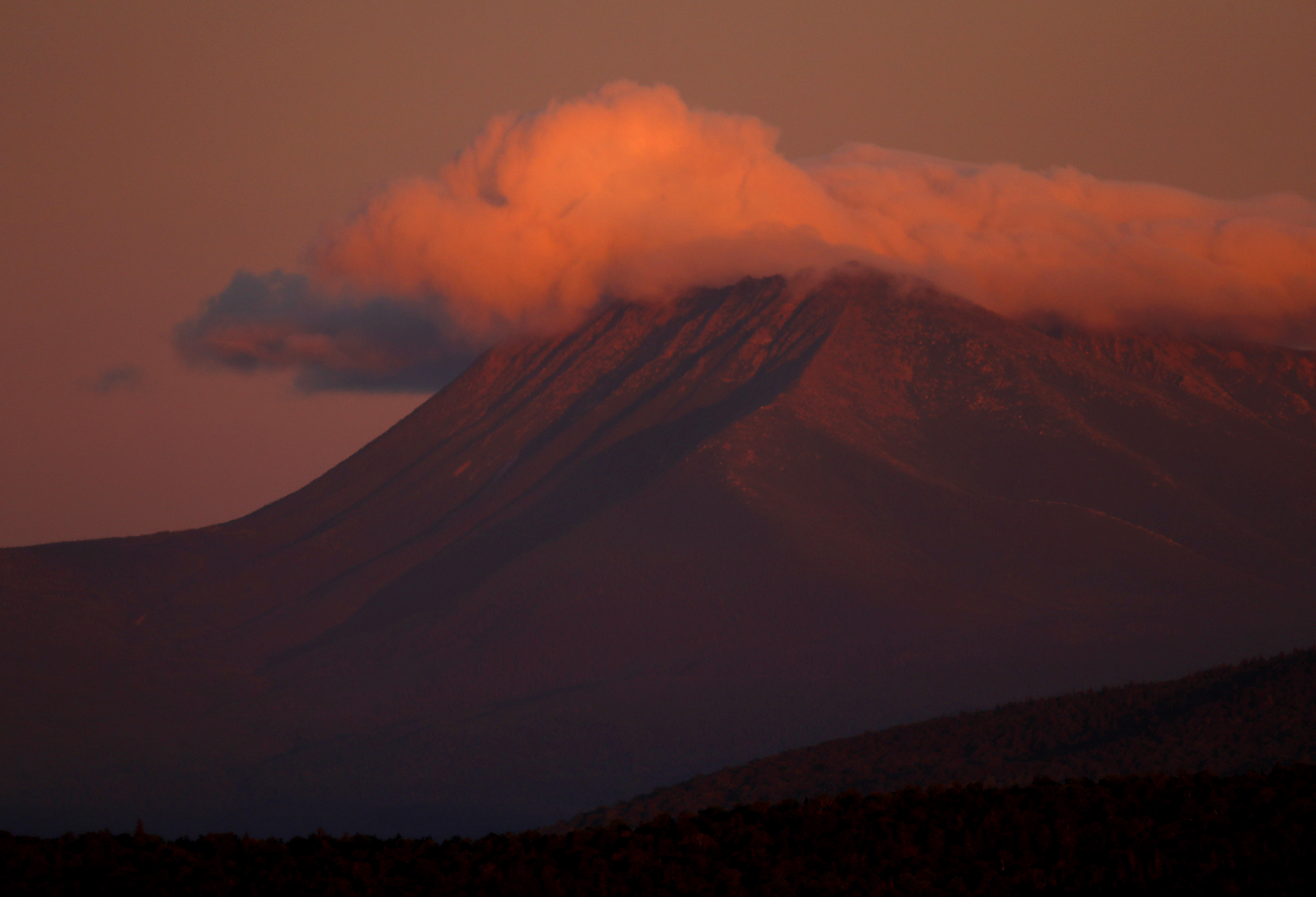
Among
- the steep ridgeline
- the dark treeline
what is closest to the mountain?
the steep ridgeline

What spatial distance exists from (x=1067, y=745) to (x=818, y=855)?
3194 centimetres

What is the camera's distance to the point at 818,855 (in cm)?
2645

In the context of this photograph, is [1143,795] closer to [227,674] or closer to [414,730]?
[414,730]

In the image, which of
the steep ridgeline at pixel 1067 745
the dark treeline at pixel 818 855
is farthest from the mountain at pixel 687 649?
the dark treeline at pixel 818 855

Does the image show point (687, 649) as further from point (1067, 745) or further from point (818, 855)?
point (818, 855)

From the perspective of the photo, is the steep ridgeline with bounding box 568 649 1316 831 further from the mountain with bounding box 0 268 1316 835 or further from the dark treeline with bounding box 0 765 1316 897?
the mountain with bounding box 0 268 1316 835

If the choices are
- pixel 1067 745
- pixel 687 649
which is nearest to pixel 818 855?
pixel 1067 745

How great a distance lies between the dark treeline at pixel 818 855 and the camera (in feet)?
80.2

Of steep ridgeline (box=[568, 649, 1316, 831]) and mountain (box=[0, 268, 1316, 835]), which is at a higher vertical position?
mountain (box=[0, 268, 1316, 835])

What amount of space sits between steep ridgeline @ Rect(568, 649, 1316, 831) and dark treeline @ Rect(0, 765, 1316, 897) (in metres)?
17.2

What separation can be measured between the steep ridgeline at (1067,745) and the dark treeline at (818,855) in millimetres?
17204

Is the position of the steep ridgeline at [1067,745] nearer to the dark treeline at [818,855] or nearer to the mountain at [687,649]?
the dark treeline at [818,855]

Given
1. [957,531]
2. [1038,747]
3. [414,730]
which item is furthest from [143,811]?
[1038,747]

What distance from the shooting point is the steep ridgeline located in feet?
156
